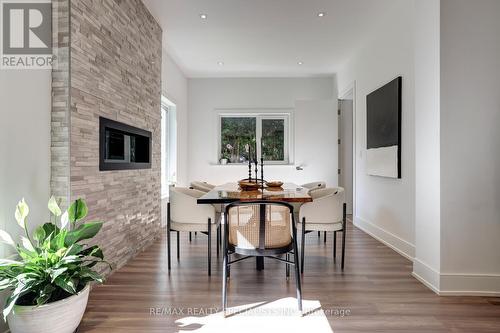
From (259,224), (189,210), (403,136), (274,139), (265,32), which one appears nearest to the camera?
(259,224)

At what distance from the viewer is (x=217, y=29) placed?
13.8 ft

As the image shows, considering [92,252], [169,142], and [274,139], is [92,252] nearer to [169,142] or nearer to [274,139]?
[169,142]

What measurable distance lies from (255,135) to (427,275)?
4.60 meters

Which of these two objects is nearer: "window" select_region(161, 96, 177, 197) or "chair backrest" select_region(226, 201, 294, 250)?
"chair backrest" select_region(226, 201, 294, 250)

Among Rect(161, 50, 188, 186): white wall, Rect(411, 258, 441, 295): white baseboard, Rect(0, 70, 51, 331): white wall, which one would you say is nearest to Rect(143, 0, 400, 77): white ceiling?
Rect(161, 50, 188, 186): white wall

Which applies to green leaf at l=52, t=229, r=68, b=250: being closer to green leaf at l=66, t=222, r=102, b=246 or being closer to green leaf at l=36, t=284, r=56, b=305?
green leaf at l=66, t=222, r=102, b=246

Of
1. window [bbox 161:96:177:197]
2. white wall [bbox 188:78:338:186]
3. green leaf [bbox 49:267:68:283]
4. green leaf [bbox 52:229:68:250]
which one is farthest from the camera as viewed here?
white wall [bbox 188:78:338:186]

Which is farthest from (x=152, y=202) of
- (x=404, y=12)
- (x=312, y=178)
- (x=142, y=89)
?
(x=404, y=12)

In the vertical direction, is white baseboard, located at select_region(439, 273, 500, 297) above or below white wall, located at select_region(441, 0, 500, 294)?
below

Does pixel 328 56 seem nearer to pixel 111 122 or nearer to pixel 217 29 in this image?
pixel 217 29

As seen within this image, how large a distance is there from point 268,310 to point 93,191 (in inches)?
63.4

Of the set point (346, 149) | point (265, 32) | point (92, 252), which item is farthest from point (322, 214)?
point (346, 149)

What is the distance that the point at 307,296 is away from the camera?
7.79ft

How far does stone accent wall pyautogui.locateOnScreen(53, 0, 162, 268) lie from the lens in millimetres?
2326
